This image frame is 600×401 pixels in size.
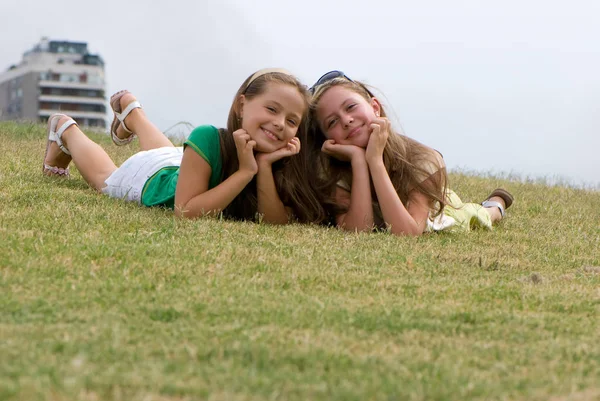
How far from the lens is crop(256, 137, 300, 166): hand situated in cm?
602

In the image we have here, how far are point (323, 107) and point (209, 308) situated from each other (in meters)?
3.18

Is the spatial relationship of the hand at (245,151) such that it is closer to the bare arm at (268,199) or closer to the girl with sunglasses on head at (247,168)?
the girl with sunglasses on head at (247,168)

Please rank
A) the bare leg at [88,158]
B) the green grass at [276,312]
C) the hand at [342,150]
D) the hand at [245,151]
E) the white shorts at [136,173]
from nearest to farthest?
1. the green grass at [276,312]
2. the hand at [245,151]
3. the hand at [342,150]
4. the white shorts at [136,173]
5. the bare leg at [88,158]

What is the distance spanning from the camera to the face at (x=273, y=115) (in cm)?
597

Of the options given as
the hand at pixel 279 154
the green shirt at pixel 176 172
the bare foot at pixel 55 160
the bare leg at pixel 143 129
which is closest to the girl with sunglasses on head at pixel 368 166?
the hand at pixel 279 154

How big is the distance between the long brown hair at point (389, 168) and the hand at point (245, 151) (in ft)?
2.21

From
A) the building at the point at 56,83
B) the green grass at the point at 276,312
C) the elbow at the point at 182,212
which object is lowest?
the building at the point at 56,83

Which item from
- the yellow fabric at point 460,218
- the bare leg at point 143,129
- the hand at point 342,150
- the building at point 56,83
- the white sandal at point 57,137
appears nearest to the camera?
Answer: the hand at point 342,150

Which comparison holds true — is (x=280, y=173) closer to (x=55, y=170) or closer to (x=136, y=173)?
(x=136, y=173)

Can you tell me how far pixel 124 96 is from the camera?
8016 millimetres

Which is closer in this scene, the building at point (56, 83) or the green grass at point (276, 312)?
the green grass at point (276, 312)

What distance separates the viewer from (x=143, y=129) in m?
7.97

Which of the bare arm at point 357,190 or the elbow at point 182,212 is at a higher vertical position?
the bare arm at point 357,190

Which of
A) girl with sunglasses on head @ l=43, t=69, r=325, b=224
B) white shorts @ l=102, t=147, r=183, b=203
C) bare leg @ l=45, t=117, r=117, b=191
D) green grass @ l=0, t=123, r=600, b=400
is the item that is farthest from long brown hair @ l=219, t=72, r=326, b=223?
bare leg @ l=45, t=117, r=117, b=191
